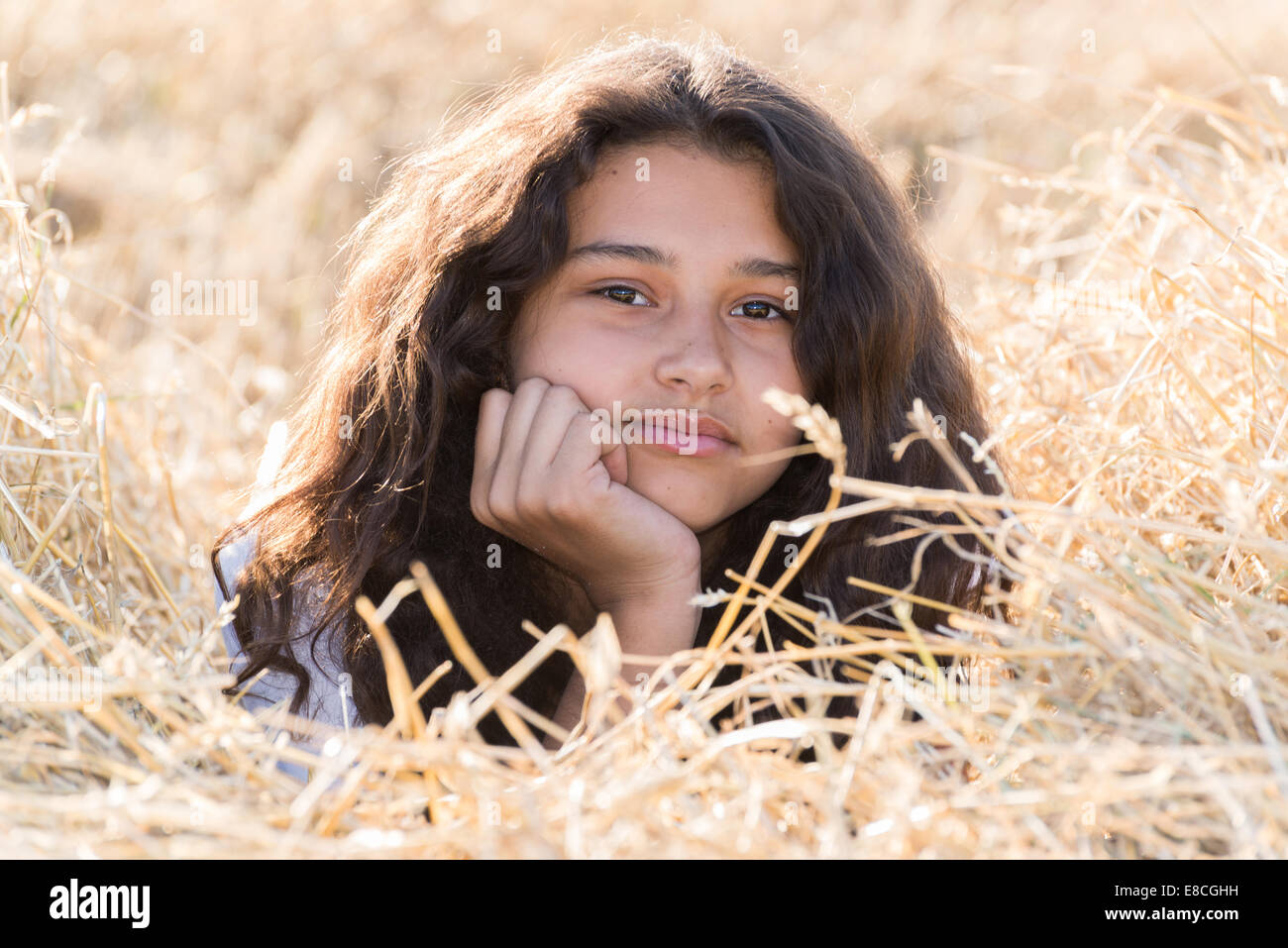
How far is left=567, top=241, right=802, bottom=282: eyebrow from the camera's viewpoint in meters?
1.93

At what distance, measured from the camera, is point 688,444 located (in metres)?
1.93

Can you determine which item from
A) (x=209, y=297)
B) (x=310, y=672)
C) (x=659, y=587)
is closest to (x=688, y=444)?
(x=659, y=587)

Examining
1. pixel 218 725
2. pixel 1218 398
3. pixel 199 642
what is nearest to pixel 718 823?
pixel 218 725

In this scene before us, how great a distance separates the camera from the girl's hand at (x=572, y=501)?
1.89 m

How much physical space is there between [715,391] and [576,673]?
471 mm

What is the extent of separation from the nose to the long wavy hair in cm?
19

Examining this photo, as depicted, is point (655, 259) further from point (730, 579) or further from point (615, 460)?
point (730, 579)

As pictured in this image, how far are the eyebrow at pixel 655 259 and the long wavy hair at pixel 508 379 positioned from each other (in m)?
0.04

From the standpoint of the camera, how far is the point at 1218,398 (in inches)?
87.8

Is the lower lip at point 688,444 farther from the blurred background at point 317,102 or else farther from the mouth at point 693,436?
the blurred background at point 317,102

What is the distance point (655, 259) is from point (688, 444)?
11.2 inches
